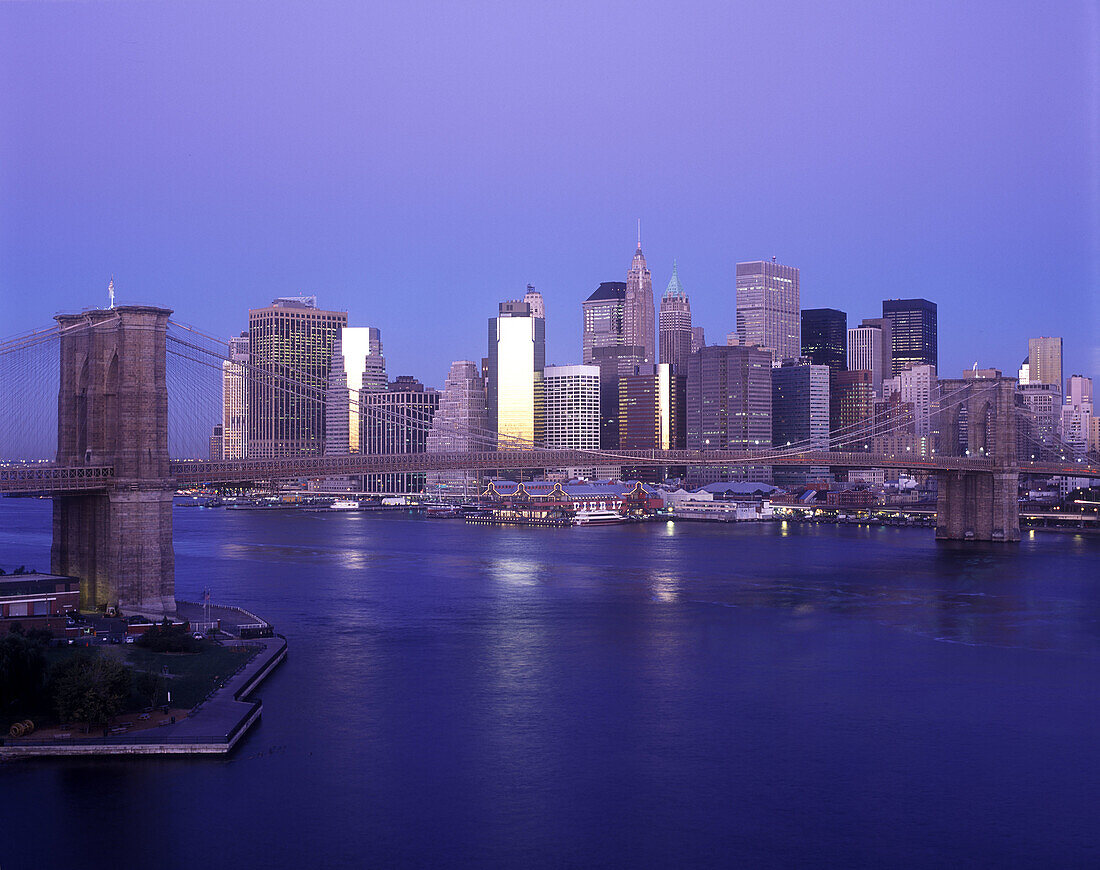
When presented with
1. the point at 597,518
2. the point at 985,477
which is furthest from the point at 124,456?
the point at 597,518

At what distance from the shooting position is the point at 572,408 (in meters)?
136

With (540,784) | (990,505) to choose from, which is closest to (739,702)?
(540,784)

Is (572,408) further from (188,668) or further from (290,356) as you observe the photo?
(188,668)

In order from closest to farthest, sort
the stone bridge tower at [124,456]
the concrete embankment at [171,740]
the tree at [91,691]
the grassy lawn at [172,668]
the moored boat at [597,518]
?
1. the concrete embankment at [171,740]
2. the tree at [91,691]
3. the grassy lawn at [172,668]
4. the stone bridge tower at [124,456]
5. the moored boat at [597,518]

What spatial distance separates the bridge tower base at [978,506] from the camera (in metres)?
55.6

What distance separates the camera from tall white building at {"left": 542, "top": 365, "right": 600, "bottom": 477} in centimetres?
13588

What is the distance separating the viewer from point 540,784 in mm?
16062

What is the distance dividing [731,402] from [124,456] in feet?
356

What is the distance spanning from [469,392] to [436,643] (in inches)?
4179

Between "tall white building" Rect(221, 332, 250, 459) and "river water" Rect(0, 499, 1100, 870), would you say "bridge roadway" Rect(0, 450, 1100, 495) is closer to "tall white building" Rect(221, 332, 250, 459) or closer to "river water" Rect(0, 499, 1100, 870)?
"river water" Rect(0, 499, 1100, 870)

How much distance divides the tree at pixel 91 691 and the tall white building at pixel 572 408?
4607 inches

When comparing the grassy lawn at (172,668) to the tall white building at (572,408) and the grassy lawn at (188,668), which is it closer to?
the grassy lawn at (188,668)

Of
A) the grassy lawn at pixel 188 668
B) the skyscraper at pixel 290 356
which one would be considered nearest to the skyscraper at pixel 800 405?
the skyscraper at pixel 290 356

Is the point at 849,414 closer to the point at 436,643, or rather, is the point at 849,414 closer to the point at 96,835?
the point at 436,643
